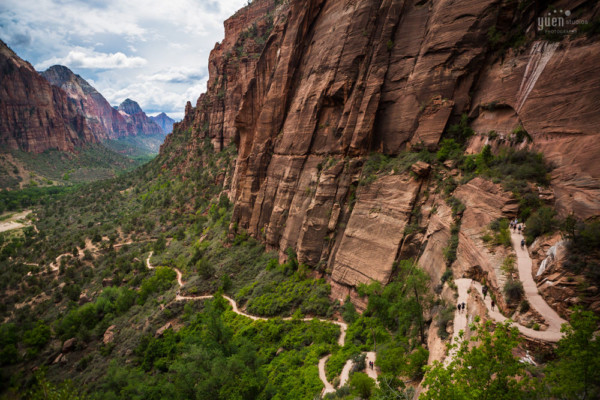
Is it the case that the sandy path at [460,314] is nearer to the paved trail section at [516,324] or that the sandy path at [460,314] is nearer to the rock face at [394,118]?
the paved trail section at [516,324]

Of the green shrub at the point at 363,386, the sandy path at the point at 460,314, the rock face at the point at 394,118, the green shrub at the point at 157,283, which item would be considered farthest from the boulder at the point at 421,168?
the green shrub at the point at 157,283

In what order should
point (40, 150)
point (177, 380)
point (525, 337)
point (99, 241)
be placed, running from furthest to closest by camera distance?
point (40, 150) → point (99, 241) → point (177, 380) → point (525, 337)

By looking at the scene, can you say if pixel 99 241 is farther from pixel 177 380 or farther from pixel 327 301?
pixel 327 301

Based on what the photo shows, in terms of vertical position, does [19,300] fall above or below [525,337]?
below

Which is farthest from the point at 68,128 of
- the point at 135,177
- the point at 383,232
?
the point at 383,232

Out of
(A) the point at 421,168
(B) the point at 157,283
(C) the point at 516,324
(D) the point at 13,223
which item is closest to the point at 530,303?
(C) the point at 516,324

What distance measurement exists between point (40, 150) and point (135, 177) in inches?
3575

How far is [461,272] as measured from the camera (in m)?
18.0

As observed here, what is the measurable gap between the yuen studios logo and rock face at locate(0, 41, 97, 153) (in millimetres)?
209375

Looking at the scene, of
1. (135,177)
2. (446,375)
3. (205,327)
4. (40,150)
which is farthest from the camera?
(40,150)

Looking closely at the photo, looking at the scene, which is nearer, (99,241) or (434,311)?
(434,311)

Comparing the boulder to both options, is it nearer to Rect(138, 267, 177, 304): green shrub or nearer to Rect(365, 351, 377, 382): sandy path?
Rect(365, 351, 377, 382): sandy path

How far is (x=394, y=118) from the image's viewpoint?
29.4 m

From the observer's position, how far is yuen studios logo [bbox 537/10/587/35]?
1839 cm
